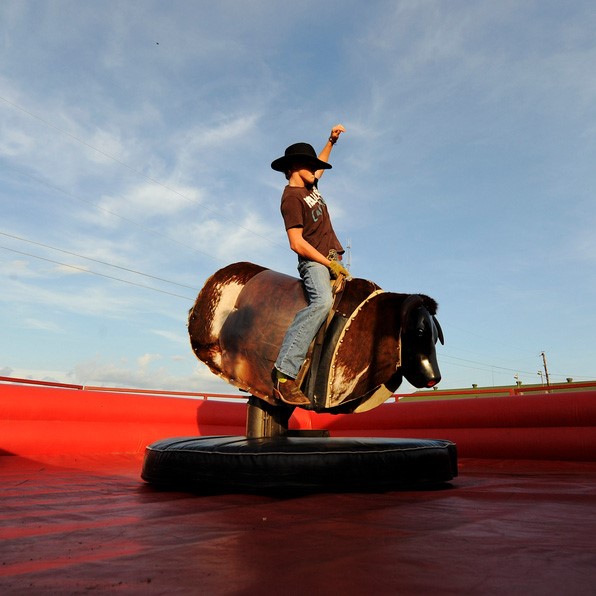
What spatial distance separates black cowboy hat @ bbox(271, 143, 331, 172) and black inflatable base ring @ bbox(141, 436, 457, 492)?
1.65 m

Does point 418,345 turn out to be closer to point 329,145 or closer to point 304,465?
point 304,465

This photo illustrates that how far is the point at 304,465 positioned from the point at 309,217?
56.1 inches

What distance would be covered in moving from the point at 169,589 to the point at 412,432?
17.9 ft

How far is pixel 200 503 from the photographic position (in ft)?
6.75

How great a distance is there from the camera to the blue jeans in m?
2.64

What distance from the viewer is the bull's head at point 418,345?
8.81ft

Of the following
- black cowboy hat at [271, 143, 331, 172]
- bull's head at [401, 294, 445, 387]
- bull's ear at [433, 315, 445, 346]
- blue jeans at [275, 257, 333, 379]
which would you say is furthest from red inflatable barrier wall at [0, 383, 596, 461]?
black cowboy hat at [271, 143, 331, 172]

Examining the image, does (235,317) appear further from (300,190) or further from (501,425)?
(501,425)

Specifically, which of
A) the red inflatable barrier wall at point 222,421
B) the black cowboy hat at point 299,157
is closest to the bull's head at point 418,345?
the black cowboy hat at point 299,157

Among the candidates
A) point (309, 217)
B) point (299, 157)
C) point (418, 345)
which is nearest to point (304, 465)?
point (418, 345)

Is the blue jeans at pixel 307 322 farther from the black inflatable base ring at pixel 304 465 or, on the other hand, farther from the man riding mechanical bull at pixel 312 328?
the black inflatable base ring at pixel 304 465

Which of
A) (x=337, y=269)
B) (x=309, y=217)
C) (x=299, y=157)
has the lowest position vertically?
(x=337, y=269)

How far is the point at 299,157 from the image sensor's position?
307 centimetres

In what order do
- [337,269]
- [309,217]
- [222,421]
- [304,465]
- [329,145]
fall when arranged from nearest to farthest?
[304,465] → [337,269] → [309,217] → [329,145] → [222,421]
